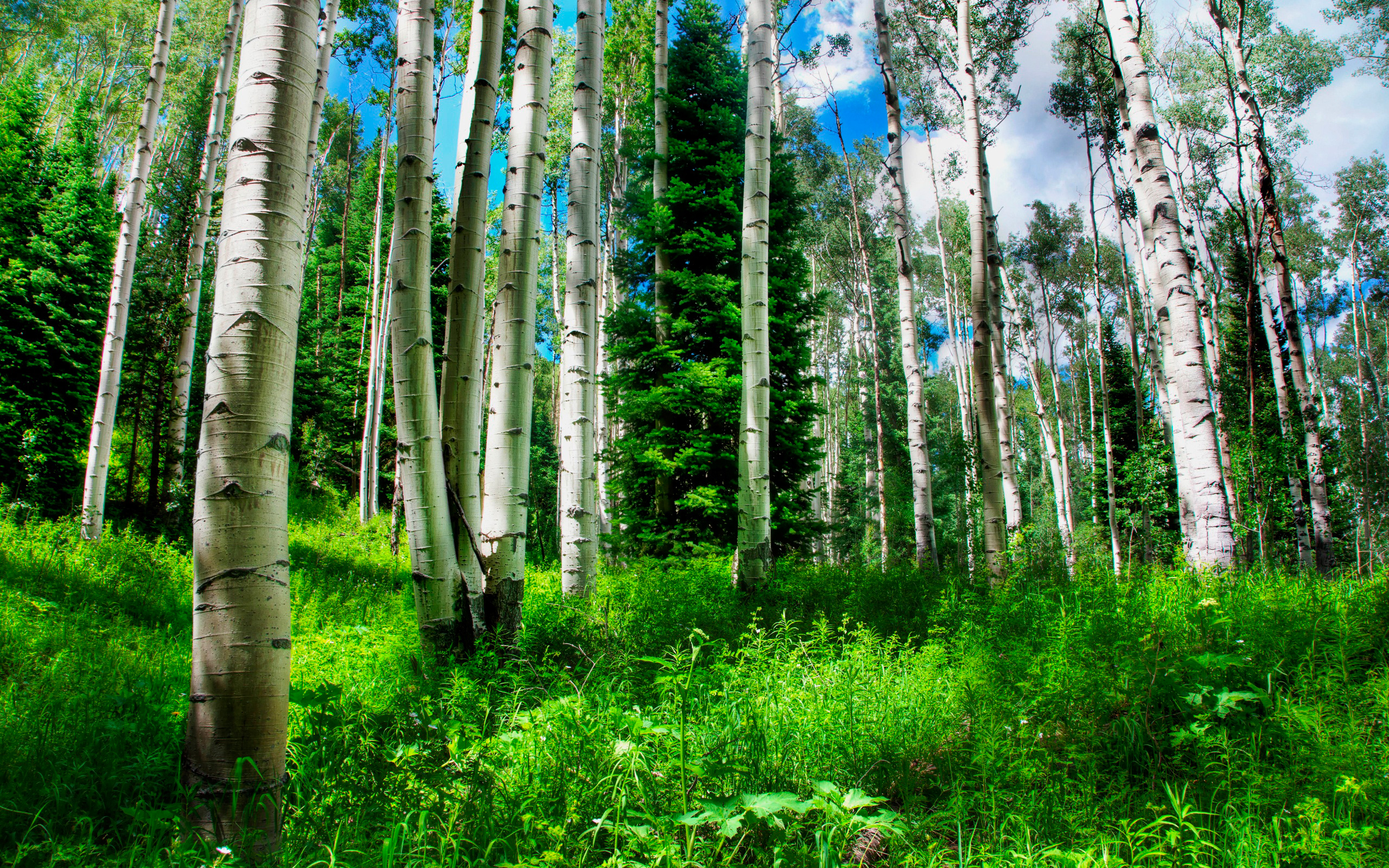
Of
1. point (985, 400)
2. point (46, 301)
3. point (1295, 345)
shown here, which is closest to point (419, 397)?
point (985, 400)

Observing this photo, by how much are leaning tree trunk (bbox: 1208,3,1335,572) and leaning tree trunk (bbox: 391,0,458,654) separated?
1177 cm

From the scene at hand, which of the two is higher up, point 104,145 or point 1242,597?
point 104,145

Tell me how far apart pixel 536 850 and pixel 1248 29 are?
2247cm

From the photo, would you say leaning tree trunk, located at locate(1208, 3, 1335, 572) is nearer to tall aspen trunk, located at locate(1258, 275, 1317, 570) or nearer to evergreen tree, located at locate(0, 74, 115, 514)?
tall aspen trunk, located at locate(1258, 275, 1317, 570)

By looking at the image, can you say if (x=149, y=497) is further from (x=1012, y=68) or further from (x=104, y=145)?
(x=104, y=145)

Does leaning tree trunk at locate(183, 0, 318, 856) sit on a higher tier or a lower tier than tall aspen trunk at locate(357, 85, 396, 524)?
lower

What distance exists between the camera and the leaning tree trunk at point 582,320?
5.27 metres

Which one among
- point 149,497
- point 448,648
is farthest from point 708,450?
point 149,497

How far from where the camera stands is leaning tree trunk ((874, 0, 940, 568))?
9484 millimetres

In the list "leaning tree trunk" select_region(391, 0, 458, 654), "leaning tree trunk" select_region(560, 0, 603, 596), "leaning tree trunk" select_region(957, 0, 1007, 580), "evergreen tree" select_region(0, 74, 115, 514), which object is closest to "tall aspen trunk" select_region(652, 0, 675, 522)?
"leaning tree trunk" select_region(560, 0, 603, 596)

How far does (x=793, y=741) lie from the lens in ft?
8.93

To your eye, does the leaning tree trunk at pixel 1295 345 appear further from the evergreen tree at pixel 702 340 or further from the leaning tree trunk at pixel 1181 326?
the evergreen tree at pixel 702 340

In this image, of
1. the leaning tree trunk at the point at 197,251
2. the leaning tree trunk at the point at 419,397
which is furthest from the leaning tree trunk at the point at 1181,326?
the leaning tree trunk at the point at 197,251

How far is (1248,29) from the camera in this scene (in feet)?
49.4
